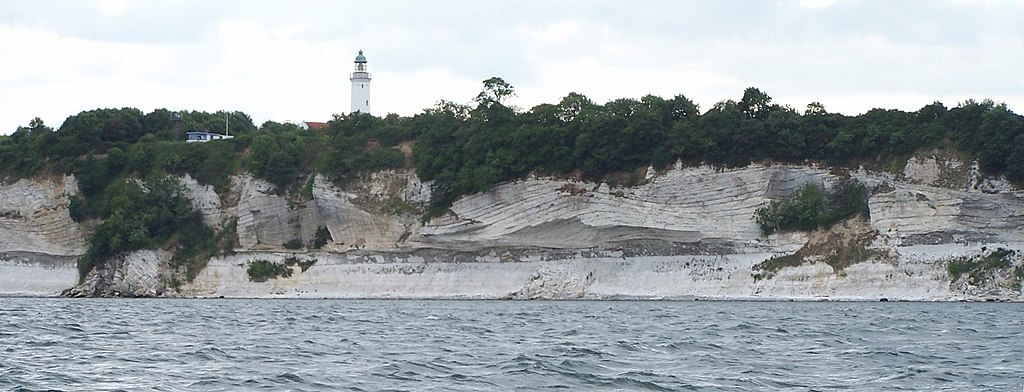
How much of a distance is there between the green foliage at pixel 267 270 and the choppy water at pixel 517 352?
95.0ft

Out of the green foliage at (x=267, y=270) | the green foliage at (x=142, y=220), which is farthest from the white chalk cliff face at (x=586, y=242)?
the green foliage at (x=142, y=220)

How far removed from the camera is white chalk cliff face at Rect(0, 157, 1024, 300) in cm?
5900

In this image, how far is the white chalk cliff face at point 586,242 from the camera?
5900 centimetres

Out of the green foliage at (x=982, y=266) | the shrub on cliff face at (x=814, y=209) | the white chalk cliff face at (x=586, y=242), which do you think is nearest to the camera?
the green foliage at (x=982, y=266)

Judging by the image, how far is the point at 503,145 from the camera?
70.2 metres

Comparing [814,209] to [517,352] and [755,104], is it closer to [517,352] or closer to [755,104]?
[755,104]

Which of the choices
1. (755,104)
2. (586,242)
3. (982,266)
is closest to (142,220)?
(586,242)

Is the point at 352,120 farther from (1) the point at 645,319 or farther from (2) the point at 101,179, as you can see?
(1) the point at 645,319

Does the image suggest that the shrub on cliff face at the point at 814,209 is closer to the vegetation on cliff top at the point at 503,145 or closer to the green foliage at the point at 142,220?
the vegetation on cliff top at the point at 503,145

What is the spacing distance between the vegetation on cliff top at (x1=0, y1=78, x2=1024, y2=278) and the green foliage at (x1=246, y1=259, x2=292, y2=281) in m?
4.97

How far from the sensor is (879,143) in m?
63.7

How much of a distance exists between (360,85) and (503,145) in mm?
24823

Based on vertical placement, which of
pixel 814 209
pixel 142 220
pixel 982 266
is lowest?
pixel 982 266

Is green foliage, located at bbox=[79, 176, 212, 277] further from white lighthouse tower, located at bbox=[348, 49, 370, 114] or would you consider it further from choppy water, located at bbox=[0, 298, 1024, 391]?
choppy water, located at bbox=[0, 298, 1024, 391]
